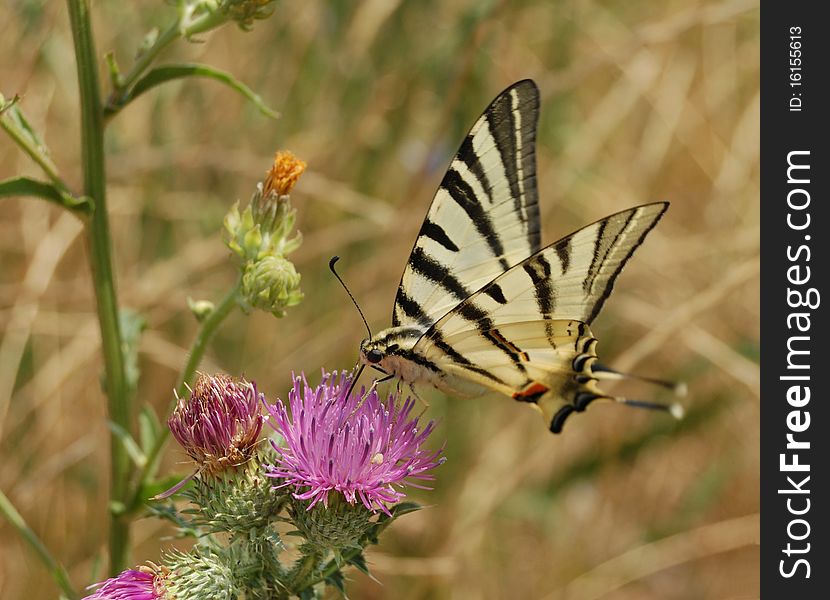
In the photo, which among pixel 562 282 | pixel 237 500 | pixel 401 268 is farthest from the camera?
pixel 401 268

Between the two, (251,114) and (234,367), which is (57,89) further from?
(234,367)

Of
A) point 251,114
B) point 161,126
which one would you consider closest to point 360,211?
point 251,114

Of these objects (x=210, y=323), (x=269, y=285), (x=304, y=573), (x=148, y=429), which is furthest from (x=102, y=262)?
(x=304, y=573)

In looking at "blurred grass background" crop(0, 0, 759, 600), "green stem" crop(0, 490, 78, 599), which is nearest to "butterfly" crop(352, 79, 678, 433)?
"green stem" crop(0, 490, 78, 599)

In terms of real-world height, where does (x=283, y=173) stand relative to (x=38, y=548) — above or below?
above

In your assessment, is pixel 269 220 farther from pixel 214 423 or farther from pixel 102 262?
pixel 214 423

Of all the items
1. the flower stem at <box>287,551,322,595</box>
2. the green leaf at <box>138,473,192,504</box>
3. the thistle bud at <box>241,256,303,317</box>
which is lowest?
the flower stem at <box>287,551,322,595</box>

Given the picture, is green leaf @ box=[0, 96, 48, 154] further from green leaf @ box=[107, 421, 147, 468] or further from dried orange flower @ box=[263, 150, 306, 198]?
green leaf @ box=[107, 421, 147, 468]
